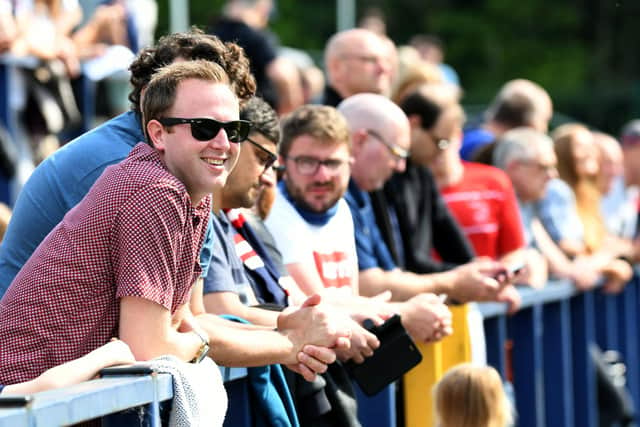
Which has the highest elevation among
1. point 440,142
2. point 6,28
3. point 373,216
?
point 6,28

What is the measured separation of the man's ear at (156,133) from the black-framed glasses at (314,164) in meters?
1.74

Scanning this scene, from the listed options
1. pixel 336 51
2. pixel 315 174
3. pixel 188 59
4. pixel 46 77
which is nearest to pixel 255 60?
pixel 46 77

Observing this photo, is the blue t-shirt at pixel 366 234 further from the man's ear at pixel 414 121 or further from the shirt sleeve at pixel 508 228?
the shirt sleeve at pixel 508 228

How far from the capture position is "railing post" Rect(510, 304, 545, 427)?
6.81 meters

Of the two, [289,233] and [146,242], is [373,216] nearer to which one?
[289,233]

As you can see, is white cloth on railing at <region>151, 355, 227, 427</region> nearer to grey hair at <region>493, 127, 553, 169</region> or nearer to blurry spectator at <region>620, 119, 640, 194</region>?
grey hair at <region>493, 127, 553, 169</region>

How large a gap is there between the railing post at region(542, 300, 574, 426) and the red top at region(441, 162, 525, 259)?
0.45 metres

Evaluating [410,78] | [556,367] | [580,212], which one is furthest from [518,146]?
[556,367]

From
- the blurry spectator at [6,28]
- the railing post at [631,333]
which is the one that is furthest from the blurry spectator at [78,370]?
the railing post at [631,333]

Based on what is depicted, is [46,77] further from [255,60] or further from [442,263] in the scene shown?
[442,263]

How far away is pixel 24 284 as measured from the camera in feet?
10.3

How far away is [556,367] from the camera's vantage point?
7.29 meters

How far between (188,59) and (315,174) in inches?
50.7

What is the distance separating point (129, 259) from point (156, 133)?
429mm
